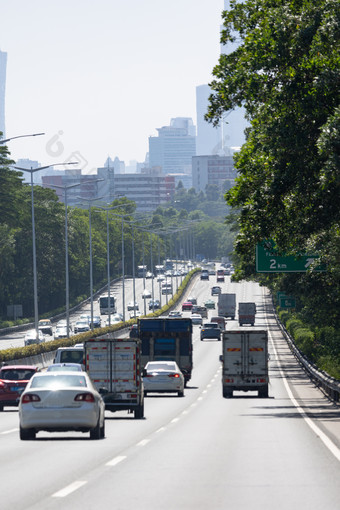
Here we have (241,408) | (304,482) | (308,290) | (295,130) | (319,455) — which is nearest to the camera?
(304,482)

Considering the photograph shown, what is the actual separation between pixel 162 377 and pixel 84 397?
78.0 ft

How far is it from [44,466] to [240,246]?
58.0 ft

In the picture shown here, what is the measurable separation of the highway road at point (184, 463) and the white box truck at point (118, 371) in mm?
538

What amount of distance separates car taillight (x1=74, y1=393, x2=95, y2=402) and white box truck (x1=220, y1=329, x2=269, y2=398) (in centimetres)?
2270

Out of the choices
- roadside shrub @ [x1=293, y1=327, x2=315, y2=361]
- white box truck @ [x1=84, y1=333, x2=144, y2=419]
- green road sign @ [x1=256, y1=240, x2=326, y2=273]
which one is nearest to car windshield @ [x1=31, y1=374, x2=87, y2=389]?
Result: white box truck @ [x1=84, y1=333, x2=144, y2=419]

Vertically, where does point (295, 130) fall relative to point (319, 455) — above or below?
above

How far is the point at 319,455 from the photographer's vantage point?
18047 mm

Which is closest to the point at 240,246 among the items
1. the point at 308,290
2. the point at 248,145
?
the point at 248,145

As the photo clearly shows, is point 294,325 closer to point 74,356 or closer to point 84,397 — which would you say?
point 74,356

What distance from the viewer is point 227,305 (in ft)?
423

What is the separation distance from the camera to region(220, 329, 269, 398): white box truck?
43469 mm

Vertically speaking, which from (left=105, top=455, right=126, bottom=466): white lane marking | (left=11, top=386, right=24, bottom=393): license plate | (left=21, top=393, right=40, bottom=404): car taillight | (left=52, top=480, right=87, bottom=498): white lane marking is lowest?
(left=11, top=386, right=24, bottom=393): license plate

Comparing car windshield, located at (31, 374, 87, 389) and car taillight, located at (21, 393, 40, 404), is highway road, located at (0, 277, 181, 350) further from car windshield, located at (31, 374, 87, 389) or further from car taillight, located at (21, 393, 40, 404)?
car taillight, located at (21, 393, 40, 404)

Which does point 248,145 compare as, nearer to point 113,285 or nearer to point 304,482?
point 304,482
